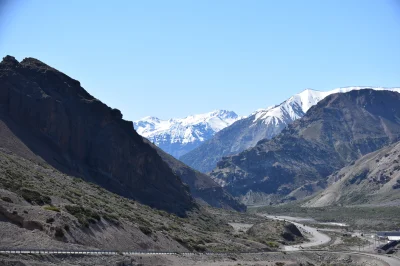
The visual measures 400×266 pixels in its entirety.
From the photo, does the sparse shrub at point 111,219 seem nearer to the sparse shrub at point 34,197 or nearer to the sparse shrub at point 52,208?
the sparse shrub at point 34,197

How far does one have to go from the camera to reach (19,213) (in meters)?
52.8

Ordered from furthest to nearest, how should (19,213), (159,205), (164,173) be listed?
1. (164,173)
2. (159,205)
3. (19,213)

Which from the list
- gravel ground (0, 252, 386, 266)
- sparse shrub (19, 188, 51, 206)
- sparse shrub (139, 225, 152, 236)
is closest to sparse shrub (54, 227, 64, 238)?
gravel ground (0, 252, 386, 266)

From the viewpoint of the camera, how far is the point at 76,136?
124 m

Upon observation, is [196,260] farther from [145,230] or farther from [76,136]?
[76,136]

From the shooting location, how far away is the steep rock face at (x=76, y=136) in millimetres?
115062

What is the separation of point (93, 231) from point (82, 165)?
203 feet

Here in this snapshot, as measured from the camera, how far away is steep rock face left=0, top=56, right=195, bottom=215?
378ft

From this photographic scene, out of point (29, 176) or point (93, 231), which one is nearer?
point (93, 231)

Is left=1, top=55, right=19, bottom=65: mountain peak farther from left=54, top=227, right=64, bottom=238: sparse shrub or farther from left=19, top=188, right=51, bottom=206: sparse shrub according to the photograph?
left=54, top=227, right=64, bottom=238: sparse shrub

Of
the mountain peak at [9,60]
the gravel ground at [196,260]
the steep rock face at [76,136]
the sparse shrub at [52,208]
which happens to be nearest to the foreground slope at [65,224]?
the sparse shrub at [52,208]

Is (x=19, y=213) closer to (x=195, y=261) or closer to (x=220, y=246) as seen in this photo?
(x=195, y=261)

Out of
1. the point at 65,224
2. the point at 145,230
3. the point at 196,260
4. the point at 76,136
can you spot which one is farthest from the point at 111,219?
the point at 76,136

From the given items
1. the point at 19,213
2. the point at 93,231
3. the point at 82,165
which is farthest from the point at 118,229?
the point at 82,165
